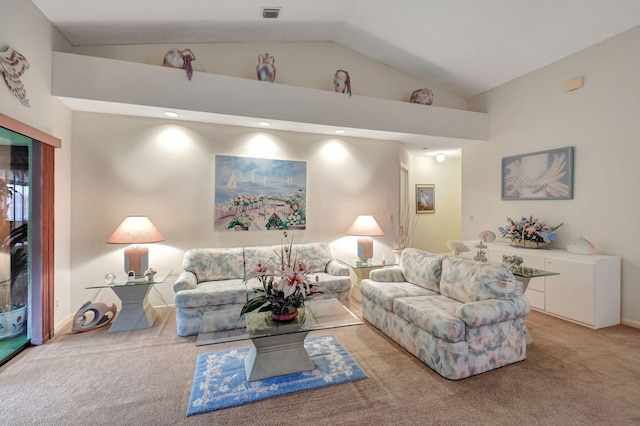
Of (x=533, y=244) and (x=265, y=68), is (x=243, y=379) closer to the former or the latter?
(x=265, y=68)

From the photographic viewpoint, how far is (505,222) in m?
4.77

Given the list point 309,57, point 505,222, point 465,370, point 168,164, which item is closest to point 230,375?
point 465,370

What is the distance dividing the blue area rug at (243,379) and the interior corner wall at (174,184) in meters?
1.86

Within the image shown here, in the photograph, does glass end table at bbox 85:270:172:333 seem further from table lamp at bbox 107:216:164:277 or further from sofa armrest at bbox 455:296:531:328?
sofa armrest at bbox 455:296:531:328

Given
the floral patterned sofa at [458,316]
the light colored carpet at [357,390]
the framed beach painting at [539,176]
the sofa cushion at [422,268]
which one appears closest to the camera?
the light colored carpet at [357,390]

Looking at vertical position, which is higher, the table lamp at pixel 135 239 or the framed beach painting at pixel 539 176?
the framed beach painting at pixel 539 176

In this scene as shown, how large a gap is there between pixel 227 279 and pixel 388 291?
6.39ft

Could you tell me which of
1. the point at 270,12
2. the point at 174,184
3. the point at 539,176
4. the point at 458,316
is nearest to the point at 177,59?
the point at 270,12

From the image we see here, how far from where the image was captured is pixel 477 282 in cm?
262

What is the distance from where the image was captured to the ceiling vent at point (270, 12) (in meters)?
3.39

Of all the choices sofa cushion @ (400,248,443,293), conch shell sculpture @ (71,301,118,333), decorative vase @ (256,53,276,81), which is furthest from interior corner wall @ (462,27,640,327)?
conch shell sculpture @ (71,301,118,333)

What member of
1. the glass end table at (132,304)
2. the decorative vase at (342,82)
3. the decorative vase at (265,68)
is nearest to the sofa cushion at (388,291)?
the glass end table at (132,304)

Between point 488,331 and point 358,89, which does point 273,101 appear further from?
point 488,331

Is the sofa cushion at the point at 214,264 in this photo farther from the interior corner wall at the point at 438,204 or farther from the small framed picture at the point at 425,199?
the small framed picture at the point at 425,199
